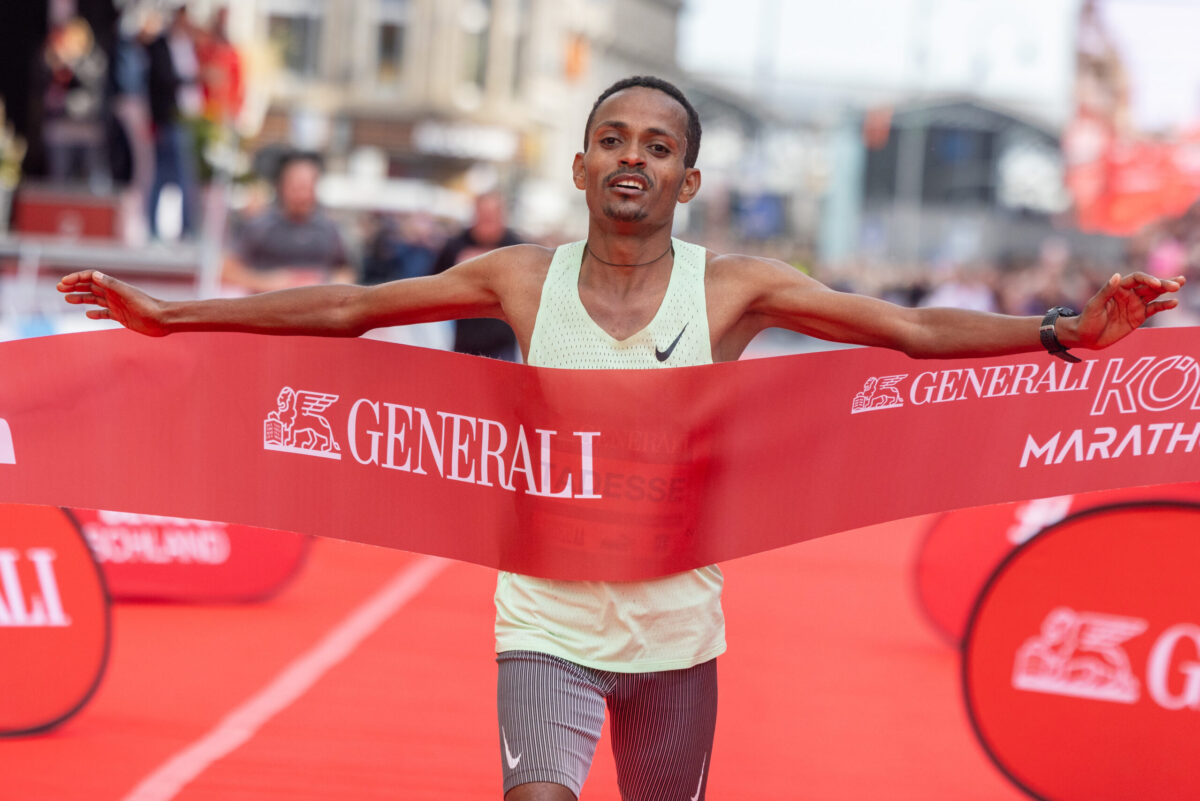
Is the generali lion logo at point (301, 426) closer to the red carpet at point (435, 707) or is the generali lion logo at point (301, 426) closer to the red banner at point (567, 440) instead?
the red banner at point (567, 440)

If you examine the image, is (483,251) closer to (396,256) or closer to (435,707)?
(435,707)

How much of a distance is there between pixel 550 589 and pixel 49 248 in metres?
9.49

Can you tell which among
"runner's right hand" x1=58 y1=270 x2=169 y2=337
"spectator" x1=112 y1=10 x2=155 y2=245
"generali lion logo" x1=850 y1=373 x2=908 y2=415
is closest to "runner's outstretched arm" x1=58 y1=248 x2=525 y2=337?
"runner's right hand" x1=58 y1=270 x2=169 y2=337

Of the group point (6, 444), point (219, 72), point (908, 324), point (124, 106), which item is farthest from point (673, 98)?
point (219, 72)

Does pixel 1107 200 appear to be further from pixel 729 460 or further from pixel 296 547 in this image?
pixel 729 460

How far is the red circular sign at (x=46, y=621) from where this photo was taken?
5.09 m

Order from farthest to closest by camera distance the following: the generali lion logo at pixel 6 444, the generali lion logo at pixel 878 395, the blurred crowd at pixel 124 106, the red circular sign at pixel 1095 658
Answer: the blurred crowd at pixel 124 106
the red circular sign at pixel 1095 658
the generali lion logo at pixel 6 444
the generali lion logo at pixel 878 395

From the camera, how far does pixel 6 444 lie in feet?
13.0

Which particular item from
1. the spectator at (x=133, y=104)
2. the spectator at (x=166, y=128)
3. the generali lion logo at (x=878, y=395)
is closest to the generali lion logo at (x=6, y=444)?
the generali lion logo at (x=878, y=395)

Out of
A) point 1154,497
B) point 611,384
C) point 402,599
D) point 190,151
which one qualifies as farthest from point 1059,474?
point 190,151

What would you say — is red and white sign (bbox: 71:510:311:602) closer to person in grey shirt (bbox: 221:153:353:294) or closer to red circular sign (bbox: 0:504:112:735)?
red circular sign (bbox: 0:504:112:735)

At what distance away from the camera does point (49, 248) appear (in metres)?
11.7

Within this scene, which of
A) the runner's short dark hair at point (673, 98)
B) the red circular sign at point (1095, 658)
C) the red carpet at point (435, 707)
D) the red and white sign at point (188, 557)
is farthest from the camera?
the red and white sign at point (188, 557)

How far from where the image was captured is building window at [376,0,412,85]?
5816 cm
